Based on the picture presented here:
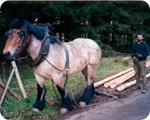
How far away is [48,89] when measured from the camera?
98.4 inches

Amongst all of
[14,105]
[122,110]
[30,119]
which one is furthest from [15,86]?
[122,110]

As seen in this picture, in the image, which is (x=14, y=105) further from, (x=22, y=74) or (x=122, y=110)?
(x=122, y=110)

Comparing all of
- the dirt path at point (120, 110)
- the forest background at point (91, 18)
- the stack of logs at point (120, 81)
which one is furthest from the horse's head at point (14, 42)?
the stack of logs at point (120, 81)

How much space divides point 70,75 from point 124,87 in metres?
0.43

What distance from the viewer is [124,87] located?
2.60 metres

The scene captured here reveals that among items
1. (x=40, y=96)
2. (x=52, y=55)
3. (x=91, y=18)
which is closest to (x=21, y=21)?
(x=52, y=55)

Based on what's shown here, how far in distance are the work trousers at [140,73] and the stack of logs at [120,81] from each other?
4 centimetres

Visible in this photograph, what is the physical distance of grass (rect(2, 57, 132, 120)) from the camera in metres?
2.35

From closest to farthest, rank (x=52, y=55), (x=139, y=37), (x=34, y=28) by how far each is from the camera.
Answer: (x=34, y=28)
(x=52, y=55)
(x=139, y=37)

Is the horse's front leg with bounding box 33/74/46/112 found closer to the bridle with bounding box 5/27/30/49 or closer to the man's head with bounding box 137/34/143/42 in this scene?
the bridle with bounding box 5/27/30/49

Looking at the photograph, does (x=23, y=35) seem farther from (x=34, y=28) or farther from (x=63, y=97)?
(x=63, y=97)

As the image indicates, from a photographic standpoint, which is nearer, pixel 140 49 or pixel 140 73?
pixel 140 49

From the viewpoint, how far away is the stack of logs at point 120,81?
2566 mm

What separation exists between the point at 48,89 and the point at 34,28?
508 mm
